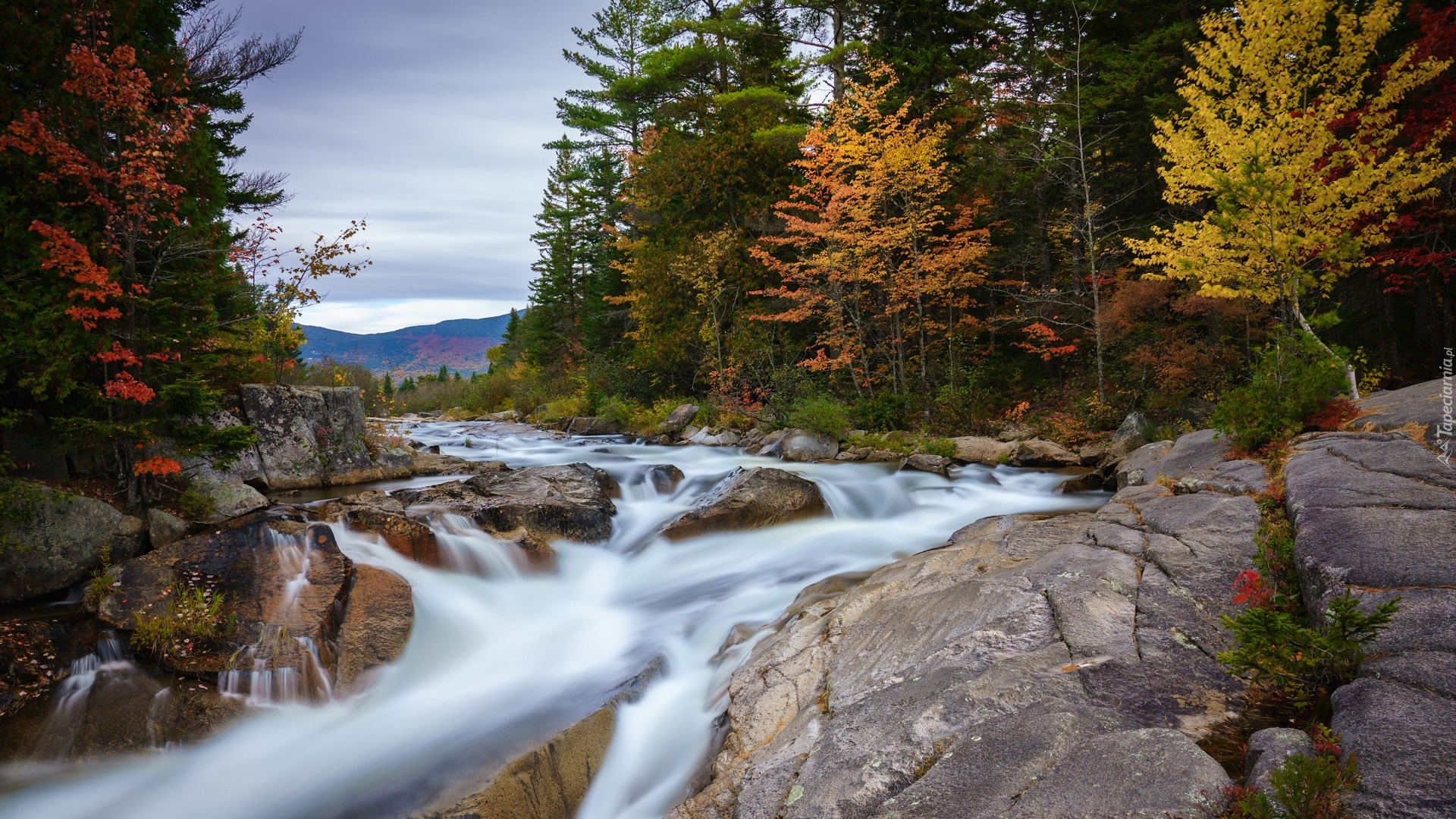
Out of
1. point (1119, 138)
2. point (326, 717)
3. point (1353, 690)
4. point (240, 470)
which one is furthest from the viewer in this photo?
point (1119, 138)

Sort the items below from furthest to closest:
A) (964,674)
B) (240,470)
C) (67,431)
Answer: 1. (240,470)
2. (67,431)
3. (964,674)

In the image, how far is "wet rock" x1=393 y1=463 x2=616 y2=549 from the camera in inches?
310

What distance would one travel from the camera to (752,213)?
1989 centimetres

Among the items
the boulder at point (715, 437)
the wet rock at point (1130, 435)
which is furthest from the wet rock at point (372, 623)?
the wet rock at point (1130, 435)

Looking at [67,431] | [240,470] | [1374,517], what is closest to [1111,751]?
[1374,517]

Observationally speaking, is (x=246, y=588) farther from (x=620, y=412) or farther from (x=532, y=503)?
(x=620, y=412)

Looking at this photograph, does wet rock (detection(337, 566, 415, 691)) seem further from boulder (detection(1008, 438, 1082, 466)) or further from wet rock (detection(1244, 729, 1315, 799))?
boulder (detection(1008, 438, 1082, 466))

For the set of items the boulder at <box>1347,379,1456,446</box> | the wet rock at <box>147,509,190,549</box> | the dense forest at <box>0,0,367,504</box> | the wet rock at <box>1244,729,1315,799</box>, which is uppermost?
the dense forest at <box>0,0,367,504</box>

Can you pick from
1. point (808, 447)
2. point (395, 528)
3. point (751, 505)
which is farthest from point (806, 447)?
point (395, 528)

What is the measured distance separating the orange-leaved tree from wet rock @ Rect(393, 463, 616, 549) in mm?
8437

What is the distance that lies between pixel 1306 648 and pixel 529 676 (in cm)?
548

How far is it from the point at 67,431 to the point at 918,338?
1662 cm

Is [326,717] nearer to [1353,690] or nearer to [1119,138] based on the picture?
[1353,690]

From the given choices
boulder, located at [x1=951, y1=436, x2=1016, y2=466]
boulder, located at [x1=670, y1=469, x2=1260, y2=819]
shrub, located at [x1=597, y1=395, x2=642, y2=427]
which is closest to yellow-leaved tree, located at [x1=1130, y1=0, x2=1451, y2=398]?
boulder, located at [x1=951, y1=436, x2=1016, y2=466]
